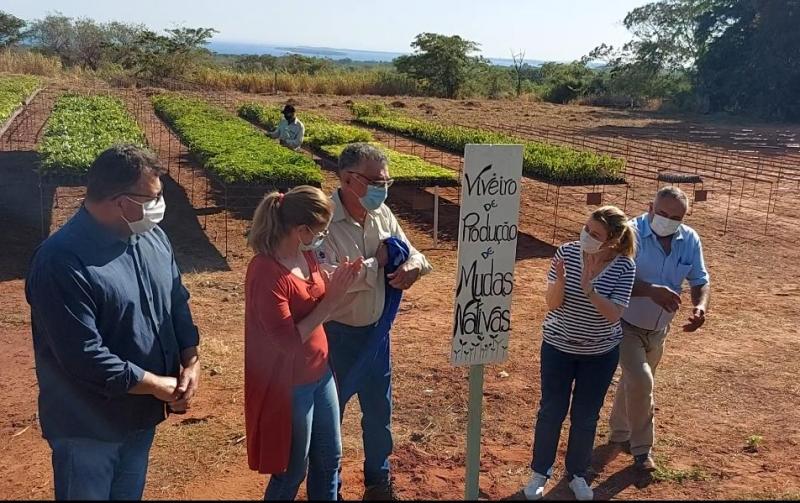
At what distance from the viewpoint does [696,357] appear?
5969 millimetres

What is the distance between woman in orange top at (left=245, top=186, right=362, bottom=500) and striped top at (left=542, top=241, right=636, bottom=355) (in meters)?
1.15

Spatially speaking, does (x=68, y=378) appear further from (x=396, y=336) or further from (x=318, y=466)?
(x=396, y=336)

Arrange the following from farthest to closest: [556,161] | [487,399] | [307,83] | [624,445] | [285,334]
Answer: [307,83] < [556,161] < [487,399] < [624,445] < [285,334]

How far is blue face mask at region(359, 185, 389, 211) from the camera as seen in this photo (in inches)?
131

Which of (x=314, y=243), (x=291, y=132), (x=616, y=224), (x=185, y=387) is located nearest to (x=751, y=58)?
(x=291, y=132)

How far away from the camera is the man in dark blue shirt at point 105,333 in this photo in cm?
235

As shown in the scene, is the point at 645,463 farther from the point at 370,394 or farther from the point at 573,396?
the point at 370,394

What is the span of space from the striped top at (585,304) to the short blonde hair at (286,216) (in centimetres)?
123

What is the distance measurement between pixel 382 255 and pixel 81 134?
35.7 feet

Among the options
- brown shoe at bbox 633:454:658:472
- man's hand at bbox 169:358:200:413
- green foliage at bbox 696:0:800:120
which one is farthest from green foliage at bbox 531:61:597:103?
man's hand at bbox 169:358:200:413

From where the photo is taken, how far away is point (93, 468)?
8.06 feet

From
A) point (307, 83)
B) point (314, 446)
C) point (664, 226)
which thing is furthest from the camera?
point (307, 83)

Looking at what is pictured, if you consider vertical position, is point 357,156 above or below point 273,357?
above

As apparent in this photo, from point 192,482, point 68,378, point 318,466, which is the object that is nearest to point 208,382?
point 192,482
